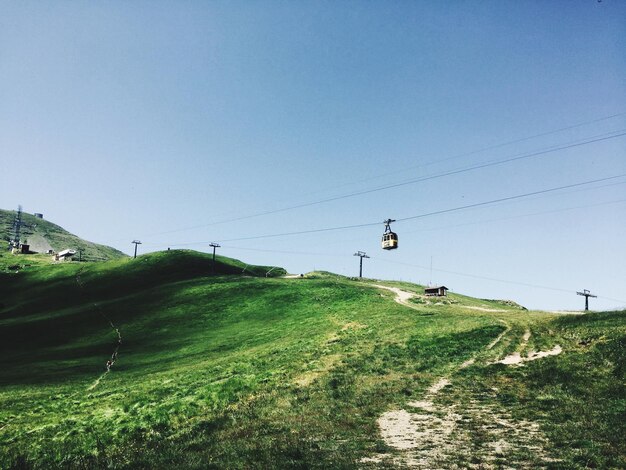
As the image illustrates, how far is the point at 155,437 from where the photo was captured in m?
21.5

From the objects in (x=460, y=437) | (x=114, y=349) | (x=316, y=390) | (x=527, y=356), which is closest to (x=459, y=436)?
(x=460, y=437)

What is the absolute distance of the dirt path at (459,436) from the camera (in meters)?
14.2

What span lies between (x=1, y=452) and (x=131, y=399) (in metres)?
9.73

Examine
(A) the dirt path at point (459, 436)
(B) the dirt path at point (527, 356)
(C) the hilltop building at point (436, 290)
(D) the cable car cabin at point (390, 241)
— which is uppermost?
(D) the cable car cabin at point (390, 241)

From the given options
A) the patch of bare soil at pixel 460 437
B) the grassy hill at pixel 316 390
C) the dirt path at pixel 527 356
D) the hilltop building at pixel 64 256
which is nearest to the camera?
the patch of bare soil at pixel 460 437

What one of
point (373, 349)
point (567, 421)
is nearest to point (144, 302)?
point (373, 349)

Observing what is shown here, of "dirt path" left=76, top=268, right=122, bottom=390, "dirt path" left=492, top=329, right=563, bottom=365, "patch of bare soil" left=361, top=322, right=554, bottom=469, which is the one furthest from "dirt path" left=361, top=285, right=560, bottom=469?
"dirt path" left=76, top=268, right=122, bottom=390

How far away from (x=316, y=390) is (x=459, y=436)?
1248 centimetres

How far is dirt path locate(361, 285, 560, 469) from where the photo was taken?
14156 millimetres

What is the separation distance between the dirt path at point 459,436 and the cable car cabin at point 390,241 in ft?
73.1

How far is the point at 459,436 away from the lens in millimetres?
17016

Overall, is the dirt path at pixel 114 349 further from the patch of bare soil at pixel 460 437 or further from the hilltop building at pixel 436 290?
the hilltop building at pixel 436 290

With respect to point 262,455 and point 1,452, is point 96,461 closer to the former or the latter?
point 262,455

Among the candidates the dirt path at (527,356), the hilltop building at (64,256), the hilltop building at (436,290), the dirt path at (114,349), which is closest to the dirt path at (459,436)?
the dirt path at (527,356)
